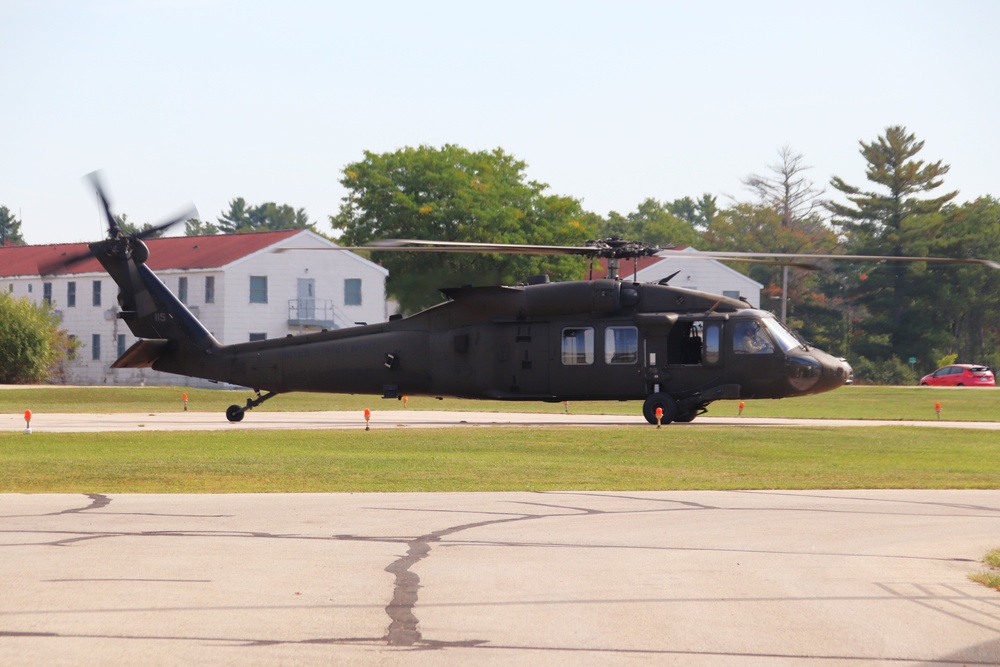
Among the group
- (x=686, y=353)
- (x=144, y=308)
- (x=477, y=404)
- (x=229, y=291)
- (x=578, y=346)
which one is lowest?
(x=477, y=404)

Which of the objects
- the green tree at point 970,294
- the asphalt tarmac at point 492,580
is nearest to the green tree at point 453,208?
the green tree at point 970,294

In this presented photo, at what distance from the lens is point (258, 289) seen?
7062 centimetres

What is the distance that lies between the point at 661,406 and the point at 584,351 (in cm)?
220

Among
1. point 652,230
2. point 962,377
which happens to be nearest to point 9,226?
point 652,230

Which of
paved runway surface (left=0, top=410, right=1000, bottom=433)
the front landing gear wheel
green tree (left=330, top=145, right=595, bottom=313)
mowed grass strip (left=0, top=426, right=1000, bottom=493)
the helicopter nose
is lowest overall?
mowed grass strip (left=0, top=426, right=1000, bottom=493)

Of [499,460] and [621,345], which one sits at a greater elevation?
[621,345]

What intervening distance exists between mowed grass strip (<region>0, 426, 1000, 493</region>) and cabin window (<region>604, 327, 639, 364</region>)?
5.29ft

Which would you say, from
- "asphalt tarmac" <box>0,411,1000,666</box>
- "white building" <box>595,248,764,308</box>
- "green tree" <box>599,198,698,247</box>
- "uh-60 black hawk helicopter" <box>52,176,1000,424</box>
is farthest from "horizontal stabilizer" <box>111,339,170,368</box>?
"green tree" <box>599,198,698,247</box>

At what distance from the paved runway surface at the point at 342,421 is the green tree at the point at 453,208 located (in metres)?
38.8

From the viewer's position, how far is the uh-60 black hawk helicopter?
96.0 feet

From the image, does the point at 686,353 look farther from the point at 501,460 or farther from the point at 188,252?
the point at 188,252

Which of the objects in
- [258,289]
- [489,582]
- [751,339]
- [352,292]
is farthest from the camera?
[352,292]

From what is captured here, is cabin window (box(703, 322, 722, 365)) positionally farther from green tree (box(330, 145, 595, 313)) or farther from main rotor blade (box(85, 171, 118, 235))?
green tree (box(330, 145, 595, 313))

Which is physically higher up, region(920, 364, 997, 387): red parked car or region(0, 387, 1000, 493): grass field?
region(920, 364, 997, 387): red parked car
